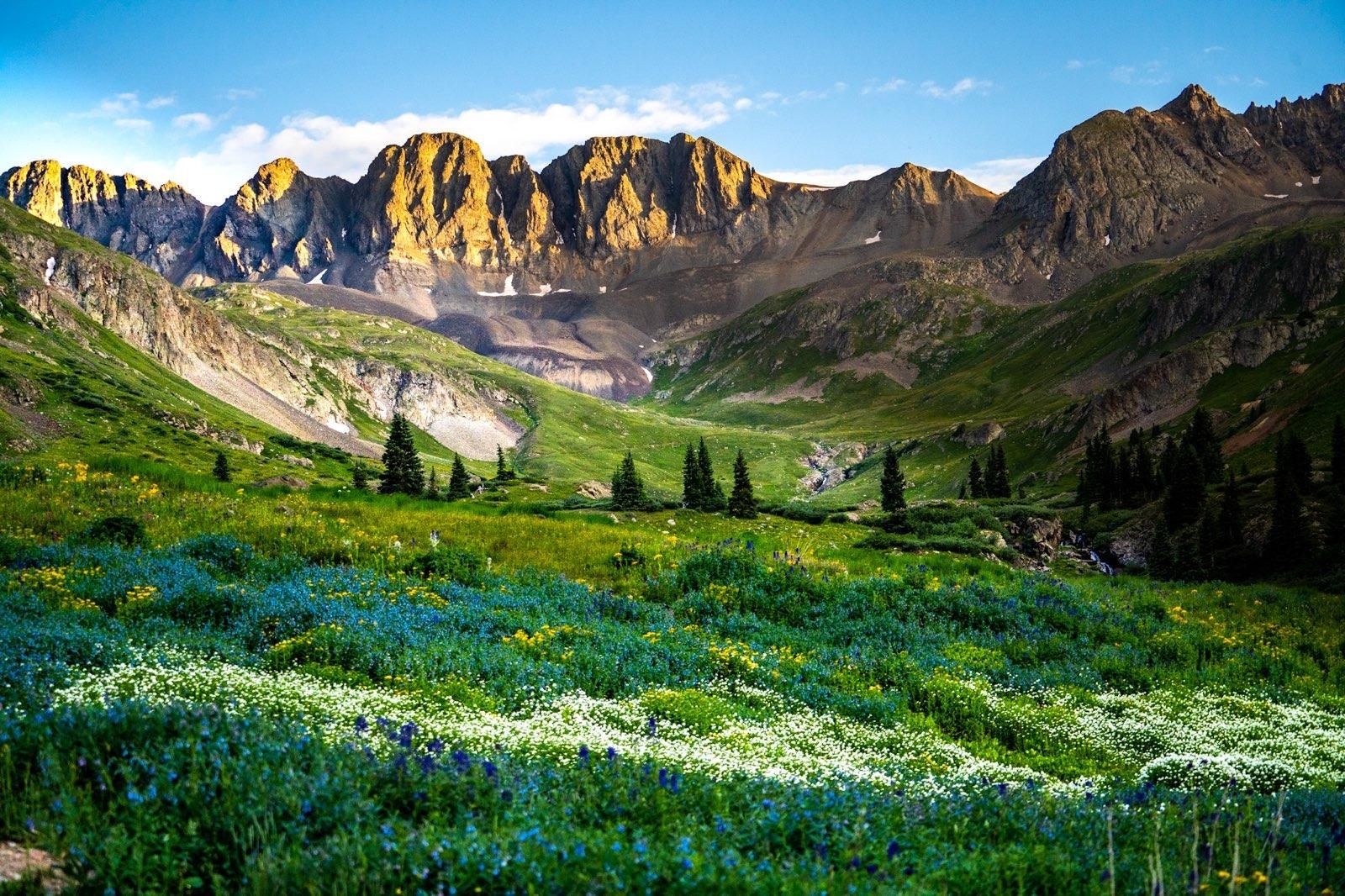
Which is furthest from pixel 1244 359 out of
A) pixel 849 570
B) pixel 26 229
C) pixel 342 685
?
pixel 26 229

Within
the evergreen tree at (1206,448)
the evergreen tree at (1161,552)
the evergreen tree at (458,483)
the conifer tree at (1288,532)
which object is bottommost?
the evergreen tree at (458,483)

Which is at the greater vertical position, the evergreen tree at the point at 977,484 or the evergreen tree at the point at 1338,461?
the evergreen tree at the point at 1338,461

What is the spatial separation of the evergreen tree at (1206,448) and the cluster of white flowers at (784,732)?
242ft

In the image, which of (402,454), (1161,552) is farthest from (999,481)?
(402,454)

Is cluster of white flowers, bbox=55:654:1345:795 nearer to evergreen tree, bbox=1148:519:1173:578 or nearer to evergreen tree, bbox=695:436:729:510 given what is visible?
evergreen tree, bbox=1148:519:1173:578

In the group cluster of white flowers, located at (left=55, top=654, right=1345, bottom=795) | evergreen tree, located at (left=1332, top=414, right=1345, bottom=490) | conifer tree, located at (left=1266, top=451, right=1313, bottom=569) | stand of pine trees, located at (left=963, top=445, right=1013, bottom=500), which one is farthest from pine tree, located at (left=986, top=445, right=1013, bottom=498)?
cluster of white flowers, located at (left=55, top=654, right=1345, bottom=795)

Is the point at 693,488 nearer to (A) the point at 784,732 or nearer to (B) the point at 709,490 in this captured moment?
(B) the point at 709,490

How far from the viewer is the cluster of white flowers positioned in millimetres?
9125

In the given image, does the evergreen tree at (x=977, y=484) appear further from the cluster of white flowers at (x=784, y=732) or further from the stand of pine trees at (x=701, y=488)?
the cluster of white flowers at (x=784, y=732)

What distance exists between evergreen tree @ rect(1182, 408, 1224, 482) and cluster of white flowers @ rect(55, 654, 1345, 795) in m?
73.9

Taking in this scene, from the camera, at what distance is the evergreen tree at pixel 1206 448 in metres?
80.0

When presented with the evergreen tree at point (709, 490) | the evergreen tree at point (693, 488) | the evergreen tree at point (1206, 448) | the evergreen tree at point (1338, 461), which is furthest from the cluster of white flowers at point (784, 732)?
the evergreen tree at point (1206, 448)

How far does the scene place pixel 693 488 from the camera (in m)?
67.2

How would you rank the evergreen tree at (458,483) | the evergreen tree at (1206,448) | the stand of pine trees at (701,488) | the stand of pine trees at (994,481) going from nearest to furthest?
the stand of pine trees at (701,488) → the evergreen tree at (458,483) → the evergreen tree at (1206,448) → the stand of pine trees at (994,481)
